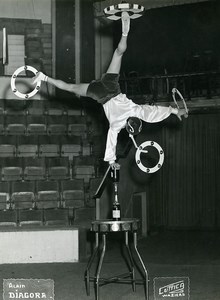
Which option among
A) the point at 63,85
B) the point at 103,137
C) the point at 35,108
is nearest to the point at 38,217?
the point at 103,137

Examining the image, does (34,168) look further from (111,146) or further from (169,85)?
(111,146)

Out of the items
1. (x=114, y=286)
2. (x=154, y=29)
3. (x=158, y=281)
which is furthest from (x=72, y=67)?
(x=158, y=281)

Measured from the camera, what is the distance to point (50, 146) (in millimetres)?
9430

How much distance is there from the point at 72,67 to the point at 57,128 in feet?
4.97

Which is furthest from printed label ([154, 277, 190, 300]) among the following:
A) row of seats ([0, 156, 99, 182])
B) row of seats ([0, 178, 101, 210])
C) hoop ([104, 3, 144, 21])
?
row of seats ([0, 156, 99, 182])

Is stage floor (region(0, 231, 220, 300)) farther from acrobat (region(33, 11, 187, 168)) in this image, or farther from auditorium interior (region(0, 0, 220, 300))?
acrobat (region(33, 11, 187, 168))

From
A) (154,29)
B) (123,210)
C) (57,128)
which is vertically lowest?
A: (123,210)

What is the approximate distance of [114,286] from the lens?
5.05 metres

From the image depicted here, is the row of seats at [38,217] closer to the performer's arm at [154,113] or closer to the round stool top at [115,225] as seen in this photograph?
the round stool top at [115,225]

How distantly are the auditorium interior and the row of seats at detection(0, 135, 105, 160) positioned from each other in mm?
19

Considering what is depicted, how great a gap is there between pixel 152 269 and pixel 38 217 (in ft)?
8.34

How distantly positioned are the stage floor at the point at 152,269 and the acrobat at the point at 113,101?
55.9 inches

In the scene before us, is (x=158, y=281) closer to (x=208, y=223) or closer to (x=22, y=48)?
(x=208, y=223)

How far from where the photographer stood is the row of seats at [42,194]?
8.20m
